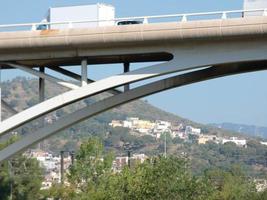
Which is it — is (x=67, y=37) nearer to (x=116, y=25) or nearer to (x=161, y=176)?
(x=116, y=25)

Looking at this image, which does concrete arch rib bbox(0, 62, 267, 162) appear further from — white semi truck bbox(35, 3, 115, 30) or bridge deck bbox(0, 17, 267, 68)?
white semi truck bbox(35, 3, 115, 30)

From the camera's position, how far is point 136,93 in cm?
2255

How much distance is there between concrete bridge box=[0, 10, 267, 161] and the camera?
2100 centimetres

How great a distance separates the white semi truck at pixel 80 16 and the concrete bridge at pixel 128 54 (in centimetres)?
55

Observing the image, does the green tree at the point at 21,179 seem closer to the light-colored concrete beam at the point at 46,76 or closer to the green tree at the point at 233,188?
the green tree at the point at 233,188

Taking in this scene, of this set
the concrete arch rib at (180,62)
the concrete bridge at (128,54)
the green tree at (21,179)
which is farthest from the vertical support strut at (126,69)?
the green tree at (21,179)

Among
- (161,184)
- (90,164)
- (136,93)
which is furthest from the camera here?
(90,164)

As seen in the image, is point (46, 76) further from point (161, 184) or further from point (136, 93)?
point (161, 184)

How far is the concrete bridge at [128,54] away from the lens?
21000 mm

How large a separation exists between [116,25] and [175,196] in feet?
47.8

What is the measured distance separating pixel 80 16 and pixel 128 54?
1.92 metres

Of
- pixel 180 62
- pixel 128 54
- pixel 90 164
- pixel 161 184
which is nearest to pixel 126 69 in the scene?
pixel 128 54

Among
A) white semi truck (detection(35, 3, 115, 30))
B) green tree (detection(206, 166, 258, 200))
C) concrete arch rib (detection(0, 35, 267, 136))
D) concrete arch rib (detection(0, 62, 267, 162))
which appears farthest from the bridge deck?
green tree (detection(206, 166, 258, 200))

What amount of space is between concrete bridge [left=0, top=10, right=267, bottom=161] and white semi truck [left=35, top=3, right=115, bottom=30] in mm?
547
